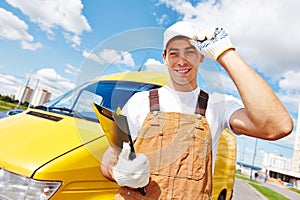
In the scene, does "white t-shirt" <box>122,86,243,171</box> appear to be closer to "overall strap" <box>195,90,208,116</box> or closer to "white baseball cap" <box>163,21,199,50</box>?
"overall strap" <box>195,90,208,116</box>

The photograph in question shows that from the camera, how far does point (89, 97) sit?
311 cm

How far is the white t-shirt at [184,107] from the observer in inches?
63.1

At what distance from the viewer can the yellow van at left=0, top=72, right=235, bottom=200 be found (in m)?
1.98

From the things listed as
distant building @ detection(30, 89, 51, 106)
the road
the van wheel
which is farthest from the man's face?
the road

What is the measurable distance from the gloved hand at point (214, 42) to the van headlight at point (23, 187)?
1.48 m

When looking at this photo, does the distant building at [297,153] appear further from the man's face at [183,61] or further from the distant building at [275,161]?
the man's face at [183,61]

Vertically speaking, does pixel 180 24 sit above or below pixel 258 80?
above

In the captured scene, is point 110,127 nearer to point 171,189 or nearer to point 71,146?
point 171,189

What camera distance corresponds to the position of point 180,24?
1587 millimetres

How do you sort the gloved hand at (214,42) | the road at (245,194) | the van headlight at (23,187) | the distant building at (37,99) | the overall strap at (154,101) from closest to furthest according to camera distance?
1. the gloved hand at (214,42)
2. the overall strap at (154,101)
3. the van headlight at (23,187)
4. the distant building at (37,99)
5. the road at (245,194)

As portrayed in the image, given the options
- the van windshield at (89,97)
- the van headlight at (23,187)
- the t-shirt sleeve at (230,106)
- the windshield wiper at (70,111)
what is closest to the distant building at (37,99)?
the van windshield at (89,97)

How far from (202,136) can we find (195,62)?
448 millimetres

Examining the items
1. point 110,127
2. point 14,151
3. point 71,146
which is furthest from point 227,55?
point 14,151

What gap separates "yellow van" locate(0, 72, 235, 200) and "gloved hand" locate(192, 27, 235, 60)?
79 centimetres
